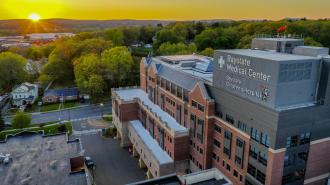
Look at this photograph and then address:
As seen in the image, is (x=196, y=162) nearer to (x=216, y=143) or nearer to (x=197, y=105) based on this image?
(x=216, y=143)

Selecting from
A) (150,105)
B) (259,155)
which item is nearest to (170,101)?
(150,105)

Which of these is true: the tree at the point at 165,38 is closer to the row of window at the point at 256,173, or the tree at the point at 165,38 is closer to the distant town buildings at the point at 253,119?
the distant town buildings at the point at 253,119

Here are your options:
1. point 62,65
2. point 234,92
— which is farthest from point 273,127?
point 62,65

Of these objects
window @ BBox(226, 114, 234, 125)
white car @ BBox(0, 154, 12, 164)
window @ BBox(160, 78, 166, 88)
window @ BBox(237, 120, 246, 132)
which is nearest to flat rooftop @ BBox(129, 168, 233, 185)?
window @ BBox(237, 120, 246, 132)

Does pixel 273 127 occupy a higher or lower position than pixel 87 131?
higher

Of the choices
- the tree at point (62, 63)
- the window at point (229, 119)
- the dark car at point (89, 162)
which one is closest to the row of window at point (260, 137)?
the window at point (229, 119)

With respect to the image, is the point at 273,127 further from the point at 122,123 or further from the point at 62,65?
the point at 62,65
